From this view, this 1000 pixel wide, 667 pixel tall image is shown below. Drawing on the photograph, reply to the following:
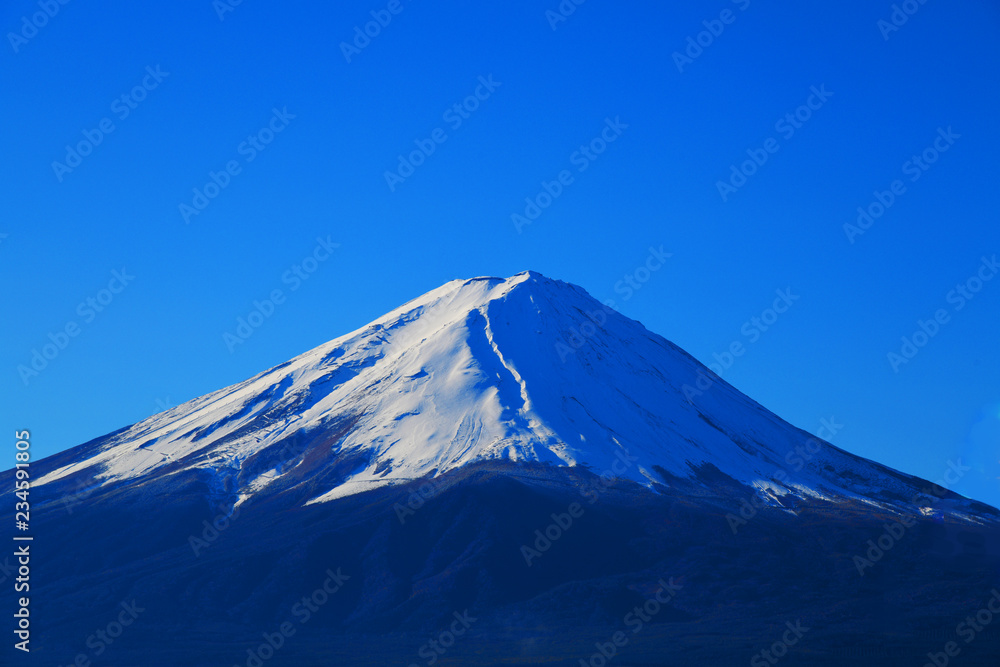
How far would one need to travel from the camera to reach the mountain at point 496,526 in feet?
299

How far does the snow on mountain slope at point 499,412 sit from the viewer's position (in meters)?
120

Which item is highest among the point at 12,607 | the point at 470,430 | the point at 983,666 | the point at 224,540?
the point at 470,430

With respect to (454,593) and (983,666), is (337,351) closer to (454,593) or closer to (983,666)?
(454,593)

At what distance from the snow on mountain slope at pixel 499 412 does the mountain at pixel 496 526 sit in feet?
1.37

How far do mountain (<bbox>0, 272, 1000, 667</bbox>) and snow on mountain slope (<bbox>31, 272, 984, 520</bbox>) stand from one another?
1.37ft

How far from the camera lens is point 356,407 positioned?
132375mm

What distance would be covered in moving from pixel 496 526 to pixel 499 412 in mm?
23313

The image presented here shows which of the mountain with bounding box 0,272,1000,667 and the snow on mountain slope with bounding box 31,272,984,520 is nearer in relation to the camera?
the mountain with bounding box 0,272,1000,667

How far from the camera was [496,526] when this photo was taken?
337ft

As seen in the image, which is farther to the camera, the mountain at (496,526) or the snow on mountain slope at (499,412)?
the snow on mountain slope at (499,412)

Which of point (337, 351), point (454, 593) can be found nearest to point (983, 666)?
point (454, 593)

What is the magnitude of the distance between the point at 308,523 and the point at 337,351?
48216mm

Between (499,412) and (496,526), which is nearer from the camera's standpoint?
(496,526)

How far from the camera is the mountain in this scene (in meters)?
91.1
